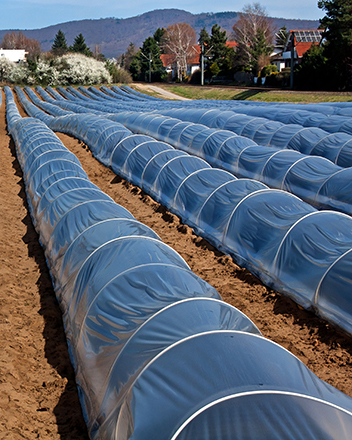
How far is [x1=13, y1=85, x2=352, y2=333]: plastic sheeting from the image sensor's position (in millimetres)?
8391

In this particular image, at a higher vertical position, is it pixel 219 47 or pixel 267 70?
pixel 219 47

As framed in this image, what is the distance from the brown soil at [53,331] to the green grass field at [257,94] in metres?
36.6

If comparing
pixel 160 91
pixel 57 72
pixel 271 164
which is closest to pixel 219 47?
pixel 160 91

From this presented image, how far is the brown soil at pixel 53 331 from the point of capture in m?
6.00

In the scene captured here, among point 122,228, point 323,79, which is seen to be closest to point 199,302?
point 122,228

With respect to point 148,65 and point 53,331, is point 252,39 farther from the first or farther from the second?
point 53,331

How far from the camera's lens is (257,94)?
52594mm

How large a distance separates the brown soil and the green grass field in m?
36.6

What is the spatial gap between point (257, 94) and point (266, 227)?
45926 millimetres

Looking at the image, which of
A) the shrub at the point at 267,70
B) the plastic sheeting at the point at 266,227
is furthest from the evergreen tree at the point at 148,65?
the plastic sheeting at the point at 266,227

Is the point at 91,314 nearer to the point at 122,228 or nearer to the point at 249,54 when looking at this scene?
the point at 122,228

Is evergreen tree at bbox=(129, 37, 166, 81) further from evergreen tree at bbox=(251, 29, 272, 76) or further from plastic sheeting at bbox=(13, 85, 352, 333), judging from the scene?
plastic sheeting at bbox=(13, 85, 352, 333)

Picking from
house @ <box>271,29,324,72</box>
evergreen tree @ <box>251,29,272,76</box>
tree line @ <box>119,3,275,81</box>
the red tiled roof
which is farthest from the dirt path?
the red tiled roof

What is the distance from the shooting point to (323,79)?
51.5 m
